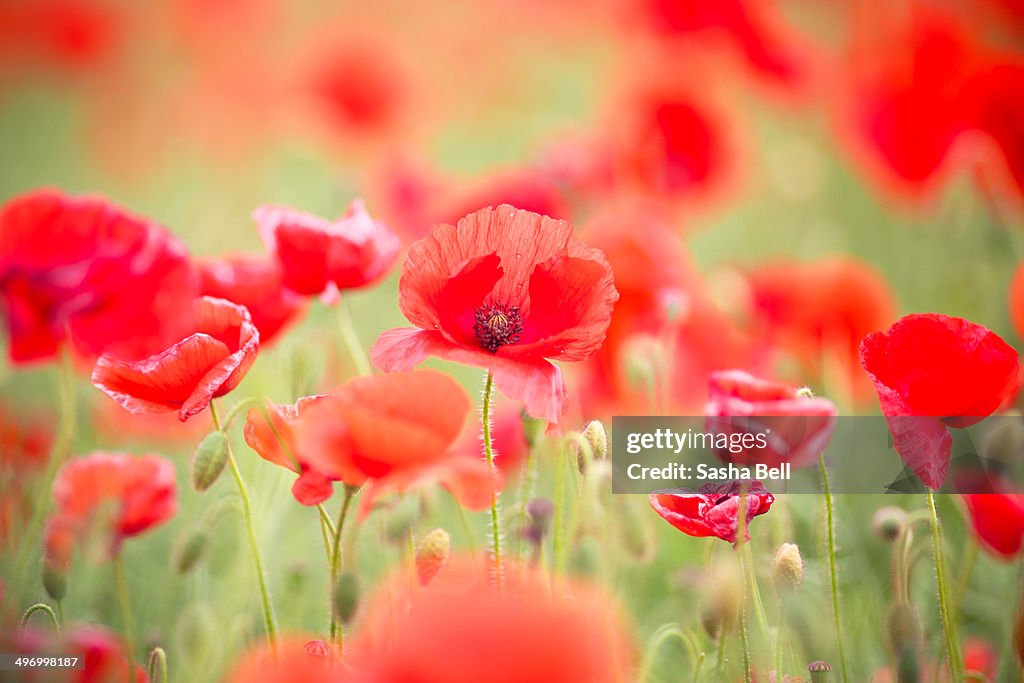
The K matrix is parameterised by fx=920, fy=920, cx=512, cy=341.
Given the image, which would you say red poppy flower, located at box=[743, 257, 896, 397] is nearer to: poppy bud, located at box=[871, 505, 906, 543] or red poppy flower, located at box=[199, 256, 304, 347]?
poppy bud, located at box=[871, 505, 906, 543]

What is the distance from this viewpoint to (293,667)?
1.48ft

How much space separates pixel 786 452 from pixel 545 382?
0.54 ft

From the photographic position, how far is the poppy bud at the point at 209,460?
56 centimetres

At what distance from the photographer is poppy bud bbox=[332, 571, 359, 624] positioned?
0.50m

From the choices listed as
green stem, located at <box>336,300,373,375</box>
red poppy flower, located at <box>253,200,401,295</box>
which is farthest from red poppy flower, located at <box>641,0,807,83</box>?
red poppy flower, located at <box>253,200,401,295</box>

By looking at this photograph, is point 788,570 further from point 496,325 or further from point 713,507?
point 496,325

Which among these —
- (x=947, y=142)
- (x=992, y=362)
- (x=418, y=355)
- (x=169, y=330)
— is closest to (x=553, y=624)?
(x=418, y=355)

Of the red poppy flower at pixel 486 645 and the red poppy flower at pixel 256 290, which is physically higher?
the red poppy flower at pixel 256 290

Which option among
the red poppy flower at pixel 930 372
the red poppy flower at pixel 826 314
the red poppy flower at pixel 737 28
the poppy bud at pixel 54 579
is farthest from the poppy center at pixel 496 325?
the red poppy flower at pixel 737 28

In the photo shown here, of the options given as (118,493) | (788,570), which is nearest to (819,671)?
(788,570)

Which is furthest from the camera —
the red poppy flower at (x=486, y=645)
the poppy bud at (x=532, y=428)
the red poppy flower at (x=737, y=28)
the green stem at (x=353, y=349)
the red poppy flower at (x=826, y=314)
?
the red poppy flower at (x=737, y=28)

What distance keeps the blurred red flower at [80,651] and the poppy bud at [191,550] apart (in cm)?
6

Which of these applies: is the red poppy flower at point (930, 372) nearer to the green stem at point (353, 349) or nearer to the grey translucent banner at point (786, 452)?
the grey translucent banner at point (786, 452)

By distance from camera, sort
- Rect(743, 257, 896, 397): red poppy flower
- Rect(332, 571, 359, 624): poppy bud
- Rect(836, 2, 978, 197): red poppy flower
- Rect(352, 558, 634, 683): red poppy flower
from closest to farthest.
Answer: Rect(352, 558, 634, 683): red poppy flower < Rect(332, 571, 359, 624): poppy bud < Rect(743, 257, 896, 397): red poppy flower < Rect(836, 2, 978, 197): red poppy flower
